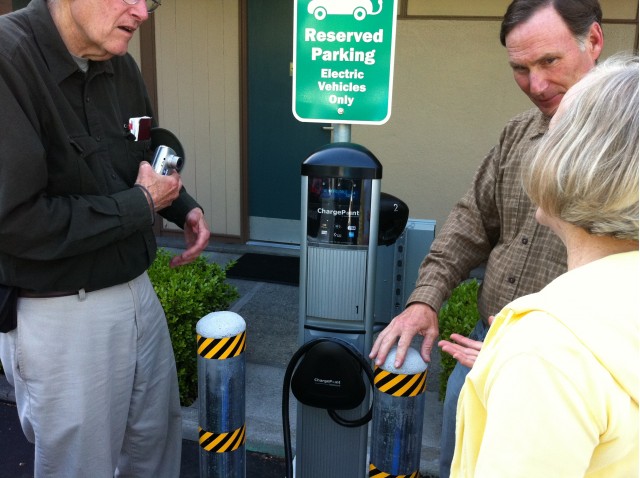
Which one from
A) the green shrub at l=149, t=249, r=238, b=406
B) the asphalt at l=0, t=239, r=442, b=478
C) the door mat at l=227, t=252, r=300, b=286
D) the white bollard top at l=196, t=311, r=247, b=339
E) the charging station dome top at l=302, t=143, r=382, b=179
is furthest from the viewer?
the door mat at l=227, t=252, r=300, b=286

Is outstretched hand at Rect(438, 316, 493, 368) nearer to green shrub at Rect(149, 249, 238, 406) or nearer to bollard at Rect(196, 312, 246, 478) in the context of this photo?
bollard at Rect(196, 312, 246, 478)

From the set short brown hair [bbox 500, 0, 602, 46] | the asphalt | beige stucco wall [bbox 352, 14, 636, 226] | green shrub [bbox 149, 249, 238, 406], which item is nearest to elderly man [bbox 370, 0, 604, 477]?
short brown hair [bbox 500, 0, 602, 46]

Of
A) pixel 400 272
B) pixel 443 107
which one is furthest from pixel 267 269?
pixel 400 272

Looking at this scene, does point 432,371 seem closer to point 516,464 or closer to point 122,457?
point 122,457

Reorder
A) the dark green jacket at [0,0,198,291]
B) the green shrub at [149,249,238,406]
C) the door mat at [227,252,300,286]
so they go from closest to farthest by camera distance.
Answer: the dark green jacket at [0,0,198,291]
the green shrub at [149,249,238,406]
the door mat at [227,252,300,286]

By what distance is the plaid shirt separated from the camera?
1846 mm

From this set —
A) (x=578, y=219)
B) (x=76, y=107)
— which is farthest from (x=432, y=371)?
(x=578, y=219)

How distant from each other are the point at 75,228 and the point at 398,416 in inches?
45.0

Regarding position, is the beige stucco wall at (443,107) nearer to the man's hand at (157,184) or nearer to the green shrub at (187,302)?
the green shrub at (187,302)

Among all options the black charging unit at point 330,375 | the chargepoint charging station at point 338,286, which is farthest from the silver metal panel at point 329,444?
the black charging unit at point 330,375

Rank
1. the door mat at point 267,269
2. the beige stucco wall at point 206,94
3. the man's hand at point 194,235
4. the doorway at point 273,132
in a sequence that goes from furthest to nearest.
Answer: the beige stucco wall at point 206,94 → the doorway at point 273,132 → the door mat at point 267,269 → the man's hand at point 194,235

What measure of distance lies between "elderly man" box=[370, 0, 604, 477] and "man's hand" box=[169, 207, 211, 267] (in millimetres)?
870

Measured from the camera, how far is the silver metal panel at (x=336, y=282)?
2.06 meters

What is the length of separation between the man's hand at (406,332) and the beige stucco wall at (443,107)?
3537 mm
